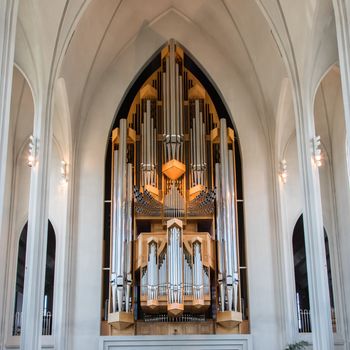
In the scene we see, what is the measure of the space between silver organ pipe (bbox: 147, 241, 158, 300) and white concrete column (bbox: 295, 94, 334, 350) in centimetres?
419

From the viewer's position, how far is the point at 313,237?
13867 millimetres

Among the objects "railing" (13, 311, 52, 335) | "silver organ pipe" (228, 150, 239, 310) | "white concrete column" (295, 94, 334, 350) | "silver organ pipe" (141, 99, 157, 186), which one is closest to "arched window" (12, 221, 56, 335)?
"railing" (13, 311, 52, 335)

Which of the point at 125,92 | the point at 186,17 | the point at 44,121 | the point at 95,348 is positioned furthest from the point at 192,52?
the point at 95,348

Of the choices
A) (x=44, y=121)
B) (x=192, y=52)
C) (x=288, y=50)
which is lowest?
(x=44, y=121)

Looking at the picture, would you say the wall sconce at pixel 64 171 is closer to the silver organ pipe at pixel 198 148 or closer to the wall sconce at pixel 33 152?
the silver organ pipe at pixel 198 148

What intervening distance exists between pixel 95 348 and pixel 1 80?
8.13 meters

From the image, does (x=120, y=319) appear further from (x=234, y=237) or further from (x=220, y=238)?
(x=234, y=237)

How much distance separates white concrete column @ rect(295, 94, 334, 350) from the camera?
13359 mm

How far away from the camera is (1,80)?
11.1m

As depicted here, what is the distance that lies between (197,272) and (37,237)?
4537 mm

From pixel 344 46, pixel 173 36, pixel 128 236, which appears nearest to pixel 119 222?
pixel 128 236

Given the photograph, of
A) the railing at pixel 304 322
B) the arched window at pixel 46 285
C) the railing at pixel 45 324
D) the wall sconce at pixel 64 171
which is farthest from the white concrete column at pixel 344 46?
the railing at pixel 45 324

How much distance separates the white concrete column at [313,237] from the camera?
43.8 feet

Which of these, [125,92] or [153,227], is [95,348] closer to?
[153,227]
